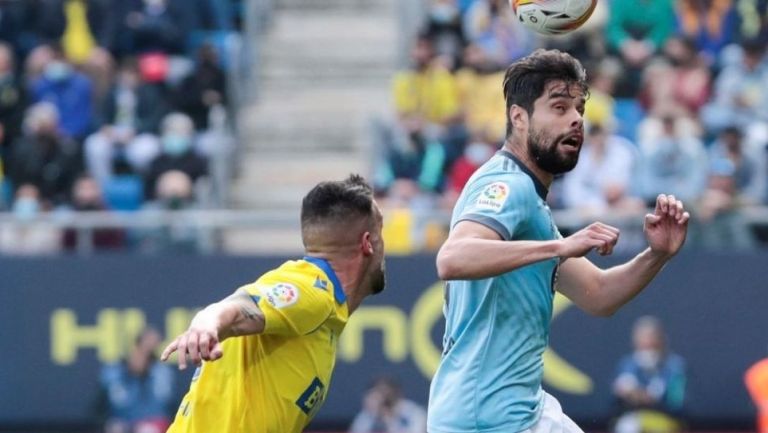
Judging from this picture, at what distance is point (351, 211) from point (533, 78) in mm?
860

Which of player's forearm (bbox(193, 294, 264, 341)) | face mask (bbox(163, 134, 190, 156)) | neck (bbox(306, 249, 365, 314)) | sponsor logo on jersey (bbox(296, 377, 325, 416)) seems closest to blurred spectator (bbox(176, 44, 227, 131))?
face mask (bbox(163, 134, 190, 156))

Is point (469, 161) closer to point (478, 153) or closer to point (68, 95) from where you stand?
point (478, 153)

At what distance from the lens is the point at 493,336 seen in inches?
256

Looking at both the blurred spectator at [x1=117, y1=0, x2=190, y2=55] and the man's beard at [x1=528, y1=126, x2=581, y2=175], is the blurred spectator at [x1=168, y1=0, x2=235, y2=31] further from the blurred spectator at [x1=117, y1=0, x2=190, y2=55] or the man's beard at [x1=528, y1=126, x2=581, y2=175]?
the man's beard at [x1=528, y1=126, x2=581, y2=175]

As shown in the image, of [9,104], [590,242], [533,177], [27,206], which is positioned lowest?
[27,206]

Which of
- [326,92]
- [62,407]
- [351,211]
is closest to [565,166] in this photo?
[351,211]

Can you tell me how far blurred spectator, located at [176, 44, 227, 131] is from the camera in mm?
17703

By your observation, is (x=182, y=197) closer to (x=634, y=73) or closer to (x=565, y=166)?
(x=634, y=73)

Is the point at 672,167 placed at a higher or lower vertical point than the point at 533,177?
lower

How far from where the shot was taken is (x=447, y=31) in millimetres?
17812

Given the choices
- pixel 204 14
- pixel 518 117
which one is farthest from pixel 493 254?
pixel 204 14

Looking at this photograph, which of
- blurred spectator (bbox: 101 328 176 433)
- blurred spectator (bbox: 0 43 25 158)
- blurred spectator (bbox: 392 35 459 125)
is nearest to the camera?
blurred spectator (bbox: 101 328 176 433)

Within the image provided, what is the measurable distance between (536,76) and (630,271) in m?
0.93

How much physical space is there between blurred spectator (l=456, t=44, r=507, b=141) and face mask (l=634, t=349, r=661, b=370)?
265 centimetres
